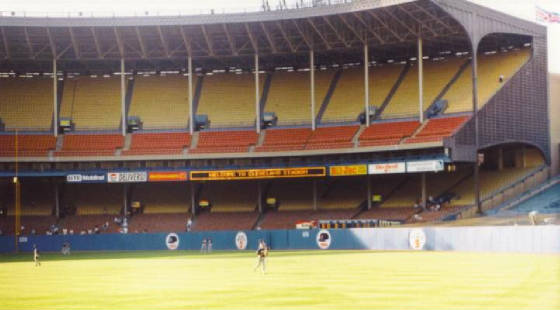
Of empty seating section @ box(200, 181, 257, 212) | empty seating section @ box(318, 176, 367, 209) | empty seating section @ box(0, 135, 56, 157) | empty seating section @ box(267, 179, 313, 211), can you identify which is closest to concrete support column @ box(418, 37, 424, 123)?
empty seating section @ box(318, 176, 367, 209)

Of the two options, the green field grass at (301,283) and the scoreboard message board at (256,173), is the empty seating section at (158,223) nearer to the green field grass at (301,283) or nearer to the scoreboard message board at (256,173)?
the scoreboard message board at (256,173)

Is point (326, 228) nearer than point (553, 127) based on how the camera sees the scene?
Yes

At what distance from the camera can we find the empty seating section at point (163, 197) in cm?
8225

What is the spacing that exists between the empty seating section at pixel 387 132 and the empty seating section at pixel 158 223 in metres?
19.1

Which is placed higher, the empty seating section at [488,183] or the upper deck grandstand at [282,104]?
the upper deck grandstand at [282,104]

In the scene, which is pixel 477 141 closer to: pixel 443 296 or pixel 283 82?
pixel 283 82

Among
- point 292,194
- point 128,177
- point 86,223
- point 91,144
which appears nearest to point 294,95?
point 292,194

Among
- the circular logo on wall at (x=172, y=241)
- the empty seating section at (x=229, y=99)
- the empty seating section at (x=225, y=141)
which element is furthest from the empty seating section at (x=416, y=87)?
the circular logo on wall at (x=172, y=241)

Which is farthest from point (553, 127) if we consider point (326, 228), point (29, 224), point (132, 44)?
point (29, 224)

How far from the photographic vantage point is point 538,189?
69438 mm

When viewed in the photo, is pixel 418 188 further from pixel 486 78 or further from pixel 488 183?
pixel 486 78

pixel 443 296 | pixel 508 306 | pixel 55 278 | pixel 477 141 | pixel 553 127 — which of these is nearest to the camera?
pixel 508 306

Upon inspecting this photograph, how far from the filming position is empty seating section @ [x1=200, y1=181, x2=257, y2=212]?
81250 mm

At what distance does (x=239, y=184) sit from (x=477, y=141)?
1020 inches
